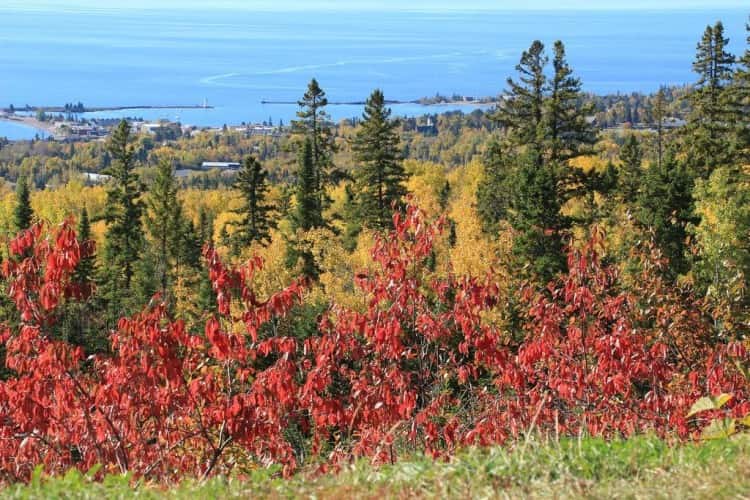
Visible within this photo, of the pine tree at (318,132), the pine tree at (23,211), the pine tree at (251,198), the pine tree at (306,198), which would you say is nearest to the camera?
the pine tree at (306,198)

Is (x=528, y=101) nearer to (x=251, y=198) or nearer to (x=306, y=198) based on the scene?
(x=306, y=198)

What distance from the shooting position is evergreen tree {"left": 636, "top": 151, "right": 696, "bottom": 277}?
3547 centimetres

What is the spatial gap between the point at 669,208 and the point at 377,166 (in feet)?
58.0

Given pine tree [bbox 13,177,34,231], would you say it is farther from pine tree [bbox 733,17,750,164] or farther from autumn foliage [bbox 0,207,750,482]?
autumn foliage [bbox 0,207,750,482]

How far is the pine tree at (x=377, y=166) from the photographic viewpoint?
164 feet

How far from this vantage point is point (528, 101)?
4453cm

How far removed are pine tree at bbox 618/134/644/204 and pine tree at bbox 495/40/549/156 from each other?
855 centimetres

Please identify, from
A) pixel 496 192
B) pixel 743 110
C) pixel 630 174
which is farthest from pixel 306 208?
pixel 743 110

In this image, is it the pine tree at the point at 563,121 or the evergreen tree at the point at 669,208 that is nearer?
the evergreen tree at the point at 669,208

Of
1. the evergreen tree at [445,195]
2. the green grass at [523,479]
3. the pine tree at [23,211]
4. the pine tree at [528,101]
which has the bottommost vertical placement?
the green grass at [523,479]

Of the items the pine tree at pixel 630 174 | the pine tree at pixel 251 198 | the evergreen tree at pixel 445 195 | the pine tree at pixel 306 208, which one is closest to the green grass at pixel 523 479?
the pine tree at pixel 306 208

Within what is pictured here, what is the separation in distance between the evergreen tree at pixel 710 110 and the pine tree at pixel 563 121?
694cm

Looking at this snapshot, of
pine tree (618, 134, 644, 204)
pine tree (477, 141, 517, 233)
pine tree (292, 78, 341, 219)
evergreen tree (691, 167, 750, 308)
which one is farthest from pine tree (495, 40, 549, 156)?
pine tree (292, 78, 341, 219)

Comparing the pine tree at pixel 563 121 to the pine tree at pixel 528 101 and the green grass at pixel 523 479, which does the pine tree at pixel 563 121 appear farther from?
the green grass at pixel 523 479
